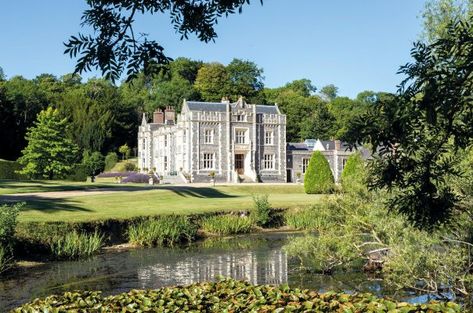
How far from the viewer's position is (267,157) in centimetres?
5450

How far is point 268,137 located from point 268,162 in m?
2.49

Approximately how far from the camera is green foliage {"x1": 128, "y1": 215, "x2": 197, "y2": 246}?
766 inches

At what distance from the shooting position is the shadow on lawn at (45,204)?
67.5 feet

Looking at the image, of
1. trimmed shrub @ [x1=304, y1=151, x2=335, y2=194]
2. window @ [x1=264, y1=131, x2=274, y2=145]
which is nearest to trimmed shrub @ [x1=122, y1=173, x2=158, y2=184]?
window @ [x1=264, y1=131, x2=274, y2=145]

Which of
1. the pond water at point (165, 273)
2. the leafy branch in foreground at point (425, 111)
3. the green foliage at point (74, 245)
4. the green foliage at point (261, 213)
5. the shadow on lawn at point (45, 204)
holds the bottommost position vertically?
the pond water at point (165, 273)

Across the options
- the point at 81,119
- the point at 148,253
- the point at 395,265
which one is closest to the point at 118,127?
the point at 81,119

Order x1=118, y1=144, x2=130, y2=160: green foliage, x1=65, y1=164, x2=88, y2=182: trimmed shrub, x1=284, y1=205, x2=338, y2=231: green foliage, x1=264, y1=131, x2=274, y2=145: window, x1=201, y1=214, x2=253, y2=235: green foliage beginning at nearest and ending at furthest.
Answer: x1=284, y1=205, x2=338, y2=231: green foliage → x1=201, y1=214, x2=253, y2=235: green foliage → x1=65, y1=164, x2=88, y2=182: trimmed shrub → x1=264, y1=131, x2=274, y2=145: window → x1=118, y1=144, x2=130, y2=160: green foliage

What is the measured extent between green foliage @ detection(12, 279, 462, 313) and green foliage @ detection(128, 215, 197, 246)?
480 inches

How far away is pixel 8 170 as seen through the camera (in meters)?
46.2

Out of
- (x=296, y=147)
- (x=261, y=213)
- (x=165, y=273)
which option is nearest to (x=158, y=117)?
(x=296, y=147)

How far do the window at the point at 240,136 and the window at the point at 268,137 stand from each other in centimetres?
230

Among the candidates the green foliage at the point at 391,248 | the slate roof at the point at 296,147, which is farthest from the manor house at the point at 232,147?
the green foliage at the point at 391,248

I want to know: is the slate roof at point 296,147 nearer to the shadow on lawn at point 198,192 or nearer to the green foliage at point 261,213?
the shadow on lawn at point 198,192

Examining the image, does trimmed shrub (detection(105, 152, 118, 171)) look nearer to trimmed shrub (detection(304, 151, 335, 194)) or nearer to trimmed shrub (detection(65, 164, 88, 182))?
trimmed shrub (detection(65, 164, 88, 182))
